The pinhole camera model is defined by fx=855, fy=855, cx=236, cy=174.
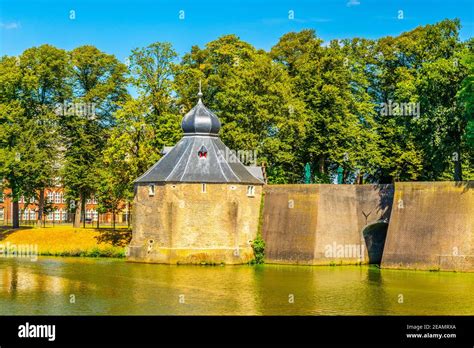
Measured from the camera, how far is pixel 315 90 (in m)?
52.8

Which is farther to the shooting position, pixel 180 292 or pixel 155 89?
pixel 155 89

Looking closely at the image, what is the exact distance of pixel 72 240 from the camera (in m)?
54.5

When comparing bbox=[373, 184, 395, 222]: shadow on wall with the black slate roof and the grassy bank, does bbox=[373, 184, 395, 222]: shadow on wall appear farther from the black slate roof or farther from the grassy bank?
the grassy bank

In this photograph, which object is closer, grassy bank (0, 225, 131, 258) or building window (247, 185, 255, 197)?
building window (247, 185, 255, 197)

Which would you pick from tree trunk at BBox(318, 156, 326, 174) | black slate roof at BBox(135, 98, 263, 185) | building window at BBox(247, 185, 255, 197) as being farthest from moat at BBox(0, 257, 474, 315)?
tree trunk at BBox(318, 156, 326, 174)

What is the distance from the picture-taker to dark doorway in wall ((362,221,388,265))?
153ft

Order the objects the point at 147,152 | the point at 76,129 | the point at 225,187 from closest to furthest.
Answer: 1. the point at 225,187
2. the point at 147,152
3. the point at 76,129

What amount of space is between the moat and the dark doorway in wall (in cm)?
212

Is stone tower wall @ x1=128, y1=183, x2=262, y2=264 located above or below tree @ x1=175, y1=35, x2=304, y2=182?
below

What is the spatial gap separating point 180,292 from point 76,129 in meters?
27.1

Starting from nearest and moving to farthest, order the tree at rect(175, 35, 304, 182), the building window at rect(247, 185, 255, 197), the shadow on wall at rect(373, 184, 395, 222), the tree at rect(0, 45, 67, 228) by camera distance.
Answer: the shadow on wall at rect(373, 184, 395, 222), the building window at rect(247, 185, 255, 197), the tree at rect(175, 35, 304, 182), the tree at rect(0, 45, 67, 228)
